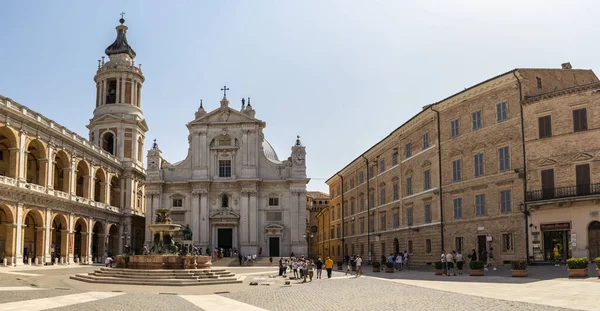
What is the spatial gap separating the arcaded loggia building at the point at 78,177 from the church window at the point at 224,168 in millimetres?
11938

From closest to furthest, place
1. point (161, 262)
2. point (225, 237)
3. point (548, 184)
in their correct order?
point (161, 262), point (548, 184), point (225, 237)

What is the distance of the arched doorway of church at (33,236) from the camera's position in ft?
169

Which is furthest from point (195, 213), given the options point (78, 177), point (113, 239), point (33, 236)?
point (33, 236)

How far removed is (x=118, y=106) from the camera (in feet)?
248

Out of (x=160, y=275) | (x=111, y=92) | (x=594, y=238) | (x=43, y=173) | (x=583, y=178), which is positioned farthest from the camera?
(x=111, y=92)

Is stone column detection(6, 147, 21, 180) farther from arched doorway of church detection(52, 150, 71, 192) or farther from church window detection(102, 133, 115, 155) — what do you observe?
church window detection(102, 133, 115, 155)

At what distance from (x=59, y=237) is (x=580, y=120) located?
48.4 meters

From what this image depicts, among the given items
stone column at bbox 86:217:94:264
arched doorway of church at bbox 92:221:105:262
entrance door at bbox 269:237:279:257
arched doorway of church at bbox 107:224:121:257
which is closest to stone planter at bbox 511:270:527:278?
entrance door at bbox 269:237:279:257

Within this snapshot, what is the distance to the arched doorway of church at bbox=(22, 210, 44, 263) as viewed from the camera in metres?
51.6

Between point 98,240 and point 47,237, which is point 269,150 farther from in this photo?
point 47,237

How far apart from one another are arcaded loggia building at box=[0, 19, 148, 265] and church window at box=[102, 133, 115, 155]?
13cm

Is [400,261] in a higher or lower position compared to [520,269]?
lower

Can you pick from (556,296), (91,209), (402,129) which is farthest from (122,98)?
(556,296)

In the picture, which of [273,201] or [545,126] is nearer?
[545,126]
